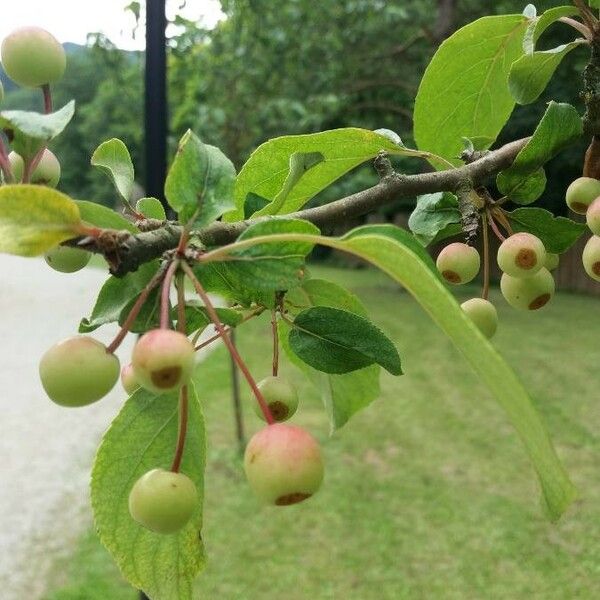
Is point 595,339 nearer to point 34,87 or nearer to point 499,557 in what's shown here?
point 499,557

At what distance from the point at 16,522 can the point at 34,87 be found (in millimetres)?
3074

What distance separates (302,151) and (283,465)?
0.88 ft

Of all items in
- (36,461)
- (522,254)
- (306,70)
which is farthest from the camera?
(306,70)

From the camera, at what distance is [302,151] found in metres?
0.56

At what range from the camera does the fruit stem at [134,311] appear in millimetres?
389

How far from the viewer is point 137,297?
43cm

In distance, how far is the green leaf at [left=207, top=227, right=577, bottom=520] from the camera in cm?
30

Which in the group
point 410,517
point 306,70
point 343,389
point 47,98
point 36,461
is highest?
point 47,98

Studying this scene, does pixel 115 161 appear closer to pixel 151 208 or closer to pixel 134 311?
pixel 151 208

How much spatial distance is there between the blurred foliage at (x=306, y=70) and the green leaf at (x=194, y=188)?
1316mm

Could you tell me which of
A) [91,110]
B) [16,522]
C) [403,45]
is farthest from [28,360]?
[91,110]

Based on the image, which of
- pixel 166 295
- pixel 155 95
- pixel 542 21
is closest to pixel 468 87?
pixel 542 21

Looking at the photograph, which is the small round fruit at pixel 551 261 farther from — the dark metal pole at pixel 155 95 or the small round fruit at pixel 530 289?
the dark metal pole at pixel 155 95

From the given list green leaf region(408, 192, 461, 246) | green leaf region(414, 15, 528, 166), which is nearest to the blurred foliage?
green leaf region(414, 15, 528, 166)
